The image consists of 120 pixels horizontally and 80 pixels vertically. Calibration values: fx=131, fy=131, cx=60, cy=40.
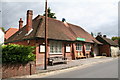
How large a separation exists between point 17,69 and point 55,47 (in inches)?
349

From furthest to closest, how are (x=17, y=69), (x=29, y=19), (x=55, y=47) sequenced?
(x=29, y=19)
(x=55, y=47)
(x=17, y=69)

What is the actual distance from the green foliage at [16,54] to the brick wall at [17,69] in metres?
0.34

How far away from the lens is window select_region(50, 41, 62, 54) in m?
17.5

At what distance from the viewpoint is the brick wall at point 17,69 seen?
888 centimetres

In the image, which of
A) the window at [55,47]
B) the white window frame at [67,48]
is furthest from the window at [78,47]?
the window at [55,47]

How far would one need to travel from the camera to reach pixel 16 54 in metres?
9.70

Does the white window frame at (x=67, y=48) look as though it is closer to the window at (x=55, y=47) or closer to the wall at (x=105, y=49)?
the window at (x=55, y=47)

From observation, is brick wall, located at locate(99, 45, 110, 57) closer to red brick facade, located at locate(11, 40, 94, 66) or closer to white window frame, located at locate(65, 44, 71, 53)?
red brick facade, located at locate(11, 40, 94, 66)

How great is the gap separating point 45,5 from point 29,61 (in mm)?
5724

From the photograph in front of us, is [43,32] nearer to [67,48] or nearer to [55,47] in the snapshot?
[55,47]

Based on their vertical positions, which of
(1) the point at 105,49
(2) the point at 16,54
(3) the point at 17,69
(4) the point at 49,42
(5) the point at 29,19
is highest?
(5) the point at 29,19

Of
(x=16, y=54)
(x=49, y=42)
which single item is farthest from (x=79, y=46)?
(x=16, y=54)

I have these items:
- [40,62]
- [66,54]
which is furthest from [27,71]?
[66,54]

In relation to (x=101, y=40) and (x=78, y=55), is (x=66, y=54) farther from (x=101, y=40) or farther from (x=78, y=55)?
(x=101, y=40)
